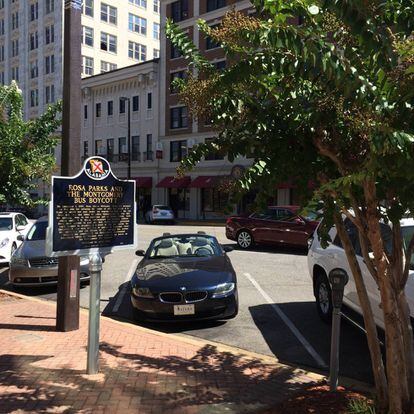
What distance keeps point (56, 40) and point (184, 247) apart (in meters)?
51.0

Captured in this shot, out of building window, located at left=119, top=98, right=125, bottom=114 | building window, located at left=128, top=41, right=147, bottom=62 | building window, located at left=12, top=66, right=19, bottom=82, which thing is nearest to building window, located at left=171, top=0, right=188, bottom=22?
building window, located at left=119, top=98, right=125, bottom=114

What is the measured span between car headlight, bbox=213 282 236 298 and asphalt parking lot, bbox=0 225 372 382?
498 millimetres

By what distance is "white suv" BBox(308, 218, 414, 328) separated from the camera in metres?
5.88

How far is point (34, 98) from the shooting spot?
Result: 57625 millimetres

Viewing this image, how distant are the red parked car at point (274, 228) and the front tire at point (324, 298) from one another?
8.09 m

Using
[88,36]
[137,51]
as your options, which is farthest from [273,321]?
[137,51]

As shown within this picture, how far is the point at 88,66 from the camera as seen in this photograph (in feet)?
179

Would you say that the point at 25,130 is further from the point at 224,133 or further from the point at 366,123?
the point at 366,123

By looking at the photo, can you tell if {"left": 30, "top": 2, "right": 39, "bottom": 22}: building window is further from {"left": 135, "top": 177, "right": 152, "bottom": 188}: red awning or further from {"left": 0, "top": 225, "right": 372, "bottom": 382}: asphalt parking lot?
{"left": 0, "top": 225, "right": 372, "bottom": 382}: asphalt parking lot

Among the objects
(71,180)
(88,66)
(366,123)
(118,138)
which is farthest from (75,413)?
(88,66)

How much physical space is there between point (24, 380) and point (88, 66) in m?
53.4

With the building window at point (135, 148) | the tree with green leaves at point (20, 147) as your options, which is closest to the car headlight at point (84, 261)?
the tree with green leaves at point (20, 147)

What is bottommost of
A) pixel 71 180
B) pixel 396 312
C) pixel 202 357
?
pixel 202 357

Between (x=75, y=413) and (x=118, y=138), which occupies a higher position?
(x=118, y=138)
